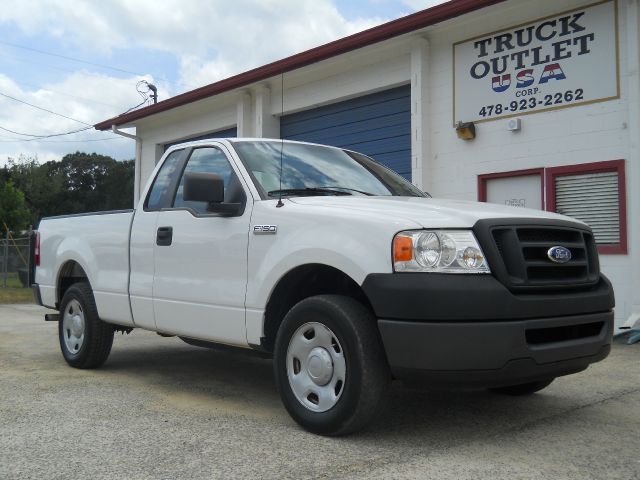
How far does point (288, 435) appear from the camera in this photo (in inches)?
153

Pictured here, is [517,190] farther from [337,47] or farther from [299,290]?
[299,290]

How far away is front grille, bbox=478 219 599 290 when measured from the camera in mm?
3523

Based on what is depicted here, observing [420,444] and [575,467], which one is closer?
[575,467]

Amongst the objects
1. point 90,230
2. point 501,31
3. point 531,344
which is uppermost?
point 501,31

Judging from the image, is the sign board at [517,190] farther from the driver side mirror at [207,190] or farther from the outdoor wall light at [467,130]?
the driver side mirror at [207,190]

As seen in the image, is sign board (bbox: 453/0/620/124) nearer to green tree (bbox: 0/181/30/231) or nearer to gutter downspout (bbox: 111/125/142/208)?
gutter downspout (bbox: 111/125/142/208)

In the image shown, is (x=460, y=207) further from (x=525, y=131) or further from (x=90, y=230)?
(x=525, y=131)

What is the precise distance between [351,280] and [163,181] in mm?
2255

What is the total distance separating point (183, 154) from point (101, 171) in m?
68.6

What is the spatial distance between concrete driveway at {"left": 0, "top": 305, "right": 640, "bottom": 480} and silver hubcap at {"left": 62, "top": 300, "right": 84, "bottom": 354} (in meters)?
0.24

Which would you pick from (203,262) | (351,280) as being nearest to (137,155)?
(203,262)

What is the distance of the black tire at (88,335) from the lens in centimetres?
596

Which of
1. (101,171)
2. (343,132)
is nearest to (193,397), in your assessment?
(343,132)

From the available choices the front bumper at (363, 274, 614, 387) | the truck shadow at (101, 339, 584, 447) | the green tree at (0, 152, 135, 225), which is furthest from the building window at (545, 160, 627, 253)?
the green tree at (0, 152, 135, 225)
